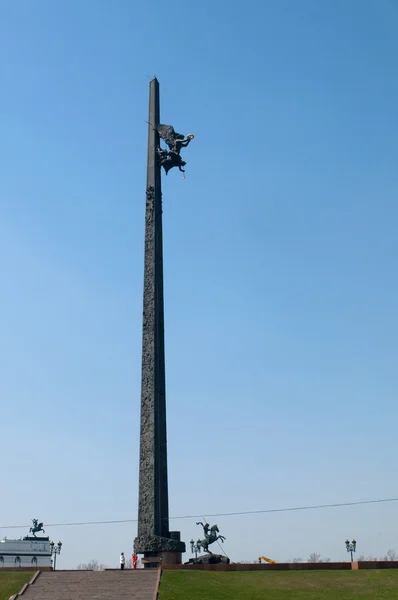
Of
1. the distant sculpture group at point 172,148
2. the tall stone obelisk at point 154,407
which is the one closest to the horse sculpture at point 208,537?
the tall stone obelisk at point 154,407

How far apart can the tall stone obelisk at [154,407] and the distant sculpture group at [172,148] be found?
32 centimetres

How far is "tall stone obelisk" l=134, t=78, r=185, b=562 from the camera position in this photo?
906 inches

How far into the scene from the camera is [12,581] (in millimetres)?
19984

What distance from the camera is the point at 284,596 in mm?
18188

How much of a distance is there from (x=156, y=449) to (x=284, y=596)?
7146mm

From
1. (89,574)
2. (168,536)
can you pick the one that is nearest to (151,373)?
(168,536)

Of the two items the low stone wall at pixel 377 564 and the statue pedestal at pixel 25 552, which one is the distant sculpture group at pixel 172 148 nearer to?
the low stone wall at pixel 377 564

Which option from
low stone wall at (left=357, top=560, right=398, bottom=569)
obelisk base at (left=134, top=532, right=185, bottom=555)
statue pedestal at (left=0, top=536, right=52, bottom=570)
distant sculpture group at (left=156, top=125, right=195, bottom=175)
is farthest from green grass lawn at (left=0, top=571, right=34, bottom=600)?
statue pedestal at (left=0, top=536, right=52, bottom=570)

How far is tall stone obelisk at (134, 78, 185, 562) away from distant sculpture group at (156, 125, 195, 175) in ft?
1.04

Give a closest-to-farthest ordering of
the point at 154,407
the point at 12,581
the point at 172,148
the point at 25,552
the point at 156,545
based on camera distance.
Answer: the point at 12,581 → the point at 156,545 → the point at 154,407 → the point at 172,148 → the point at 25,552

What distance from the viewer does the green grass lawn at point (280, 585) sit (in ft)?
59.6

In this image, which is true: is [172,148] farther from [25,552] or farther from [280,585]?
[25,552]

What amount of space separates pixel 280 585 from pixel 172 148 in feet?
52.9

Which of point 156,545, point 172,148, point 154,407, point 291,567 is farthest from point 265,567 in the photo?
point 172,148
